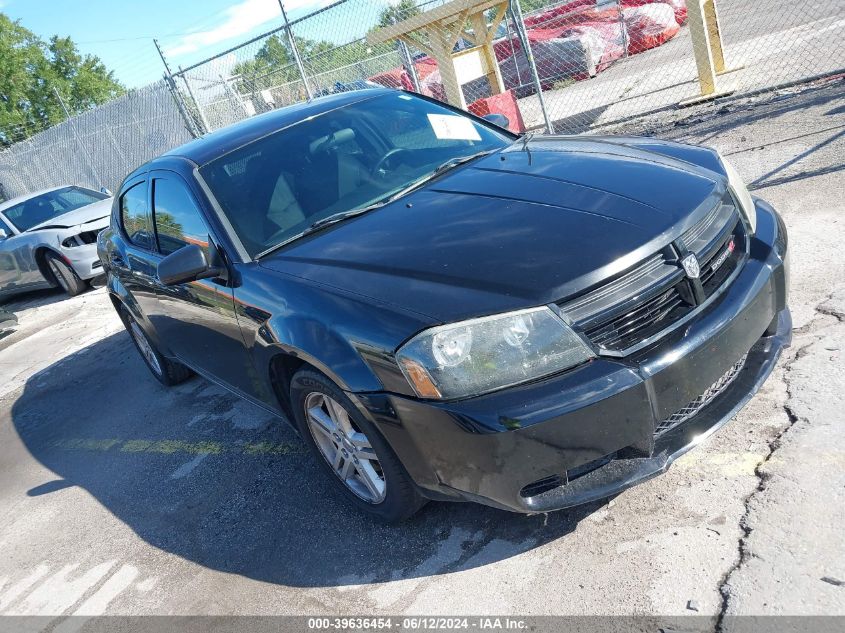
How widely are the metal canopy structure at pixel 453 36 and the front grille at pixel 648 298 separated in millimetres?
6696

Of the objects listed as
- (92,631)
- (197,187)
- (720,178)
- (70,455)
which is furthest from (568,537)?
(70,455)

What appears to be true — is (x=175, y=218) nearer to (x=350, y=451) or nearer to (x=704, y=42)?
(x=350, y=451)

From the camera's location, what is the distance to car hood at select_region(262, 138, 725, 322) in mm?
2463

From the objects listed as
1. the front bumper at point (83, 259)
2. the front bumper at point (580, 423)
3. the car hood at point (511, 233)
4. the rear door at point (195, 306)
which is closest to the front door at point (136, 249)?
the rear door at point (195, 306)

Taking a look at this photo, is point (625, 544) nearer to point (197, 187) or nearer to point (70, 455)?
point (197, 187)

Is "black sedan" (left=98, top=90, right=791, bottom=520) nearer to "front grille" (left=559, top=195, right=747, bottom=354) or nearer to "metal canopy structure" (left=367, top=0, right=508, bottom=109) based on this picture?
"front grille" (left=559, top=195, right=747, bottom=354)

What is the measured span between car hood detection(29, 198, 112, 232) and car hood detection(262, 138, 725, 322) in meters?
7.59

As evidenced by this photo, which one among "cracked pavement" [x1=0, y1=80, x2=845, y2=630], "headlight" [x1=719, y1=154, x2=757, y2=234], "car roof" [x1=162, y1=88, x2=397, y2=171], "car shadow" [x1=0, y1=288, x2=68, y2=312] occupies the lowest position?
"cracked pavement" [x1=0, y1=80, x2=845, y2=630]

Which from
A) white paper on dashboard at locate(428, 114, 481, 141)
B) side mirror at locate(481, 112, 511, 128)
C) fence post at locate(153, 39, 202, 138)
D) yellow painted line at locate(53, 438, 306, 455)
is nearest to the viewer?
white paper on dashboard at locate(428, 114, 481, 141)

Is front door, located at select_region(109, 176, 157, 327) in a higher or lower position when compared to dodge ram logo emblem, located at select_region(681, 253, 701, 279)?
higher

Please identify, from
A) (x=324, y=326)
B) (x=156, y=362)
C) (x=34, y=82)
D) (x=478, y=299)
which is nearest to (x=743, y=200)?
(x=478, y=299)

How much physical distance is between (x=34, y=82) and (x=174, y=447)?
38.4 meters

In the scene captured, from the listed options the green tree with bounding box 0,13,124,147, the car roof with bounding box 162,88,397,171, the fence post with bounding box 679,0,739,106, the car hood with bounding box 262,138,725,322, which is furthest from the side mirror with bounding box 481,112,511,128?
the green tree with bounding box 0,13,124,147

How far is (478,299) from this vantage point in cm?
243
